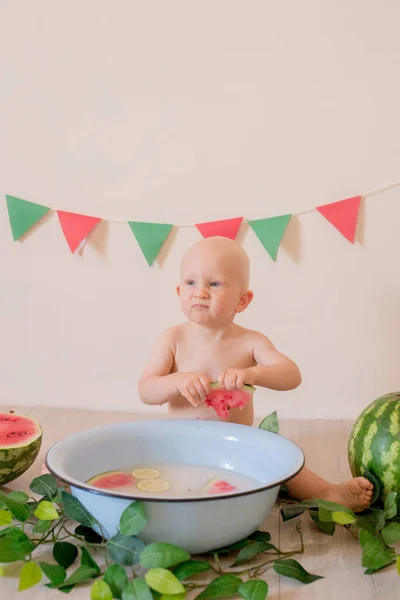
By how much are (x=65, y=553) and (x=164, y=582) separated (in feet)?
0.70

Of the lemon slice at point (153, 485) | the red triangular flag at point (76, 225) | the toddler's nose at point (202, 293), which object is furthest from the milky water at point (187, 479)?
the red triangular flag at point (76, 225)

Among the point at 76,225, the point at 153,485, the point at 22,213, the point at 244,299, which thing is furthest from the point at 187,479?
the point at 22,213

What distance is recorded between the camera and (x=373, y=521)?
47.5 inches

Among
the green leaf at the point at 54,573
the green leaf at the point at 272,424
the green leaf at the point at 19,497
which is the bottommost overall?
the green leaf at the point at 54,573

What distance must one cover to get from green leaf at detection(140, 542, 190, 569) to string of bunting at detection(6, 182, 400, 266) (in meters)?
1.19

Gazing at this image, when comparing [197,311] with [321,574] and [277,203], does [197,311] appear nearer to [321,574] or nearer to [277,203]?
[321,574]

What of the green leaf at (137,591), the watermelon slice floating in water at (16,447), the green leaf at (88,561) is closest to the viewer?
the green leaf at (137,591)

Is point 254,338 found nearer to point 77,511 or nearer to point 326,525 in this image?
point 326,525

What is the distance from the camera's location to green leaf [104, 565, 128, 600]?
3.14 ft

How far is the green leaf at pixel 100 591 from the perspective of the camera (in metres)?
0.93

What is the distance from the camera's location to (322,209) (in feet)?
6.56

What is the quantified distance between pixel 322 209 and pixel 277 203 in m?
0.13

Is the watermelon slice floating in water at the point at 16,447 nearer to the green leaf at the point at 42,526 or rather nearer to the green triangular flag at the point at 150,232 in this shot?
the green leaf at the point at 42,526

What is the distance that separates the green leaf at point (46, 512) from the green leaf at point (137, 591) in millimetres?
224
